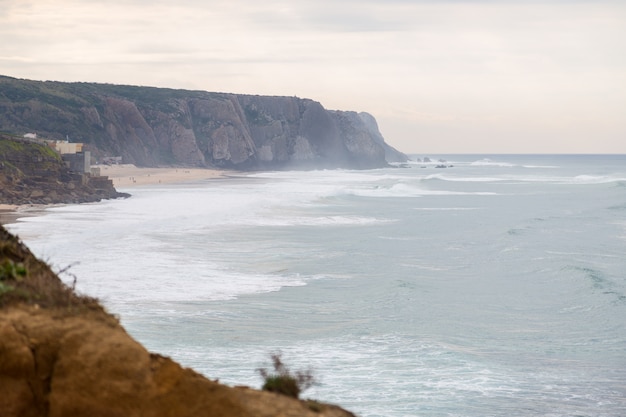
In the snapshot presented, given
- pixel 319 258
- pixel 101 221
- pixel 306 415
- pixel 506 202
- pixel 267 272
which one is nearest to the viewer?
pixel 306 415

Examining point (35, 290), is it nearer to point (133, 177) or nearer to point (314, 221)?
point (314, 221)

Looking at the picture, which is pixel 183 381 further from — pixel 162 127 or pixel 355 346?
pixel 162 127

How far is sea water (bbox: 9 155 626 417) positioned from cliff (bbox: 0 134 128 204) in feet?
21.0

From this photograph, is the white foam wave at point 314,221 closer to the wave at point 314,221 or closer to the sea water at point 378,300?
the wave at point 314,221

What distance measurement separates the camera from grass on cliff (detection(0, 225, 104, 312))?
6.75 m

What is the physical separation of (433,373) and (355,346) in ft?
7.66

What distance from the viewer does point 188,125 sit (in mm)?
150625

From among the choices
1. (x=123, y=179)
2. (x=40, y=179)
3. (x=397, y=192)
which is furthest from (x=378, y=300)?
(x=123, y=179)

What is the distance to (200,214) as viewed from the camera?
5222cm

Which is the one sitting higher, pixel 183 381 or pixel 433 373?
pixel 183 381

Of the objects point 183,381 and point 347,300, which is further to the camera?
point 347,300

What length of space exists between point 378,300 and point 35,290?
1851 cm

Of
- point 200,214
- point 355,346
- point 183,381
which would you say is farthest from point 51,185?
point 183,381

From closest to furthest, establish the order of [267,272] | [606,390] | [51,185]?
1. [606,390]
2. [267,272]
3. [51,185]
